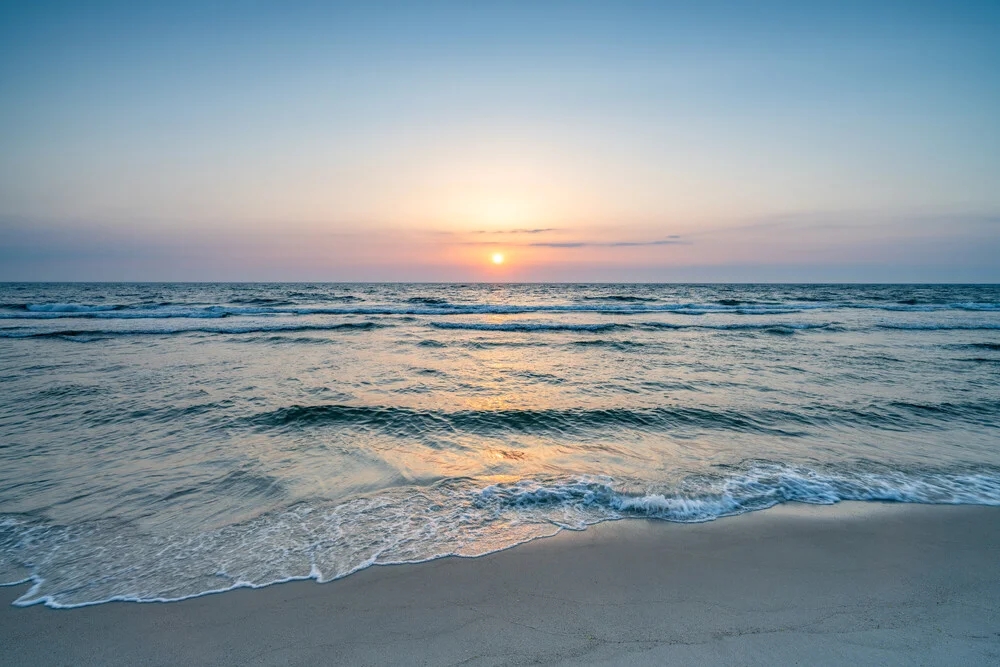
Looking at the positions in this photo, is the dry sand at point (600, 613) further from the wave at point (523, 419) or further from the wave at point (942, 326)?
the wave at point (942, 326)

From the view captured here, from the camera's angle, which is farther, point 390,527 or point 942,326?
point 942,326

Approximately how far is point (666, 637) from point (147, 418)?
9396 millimetres

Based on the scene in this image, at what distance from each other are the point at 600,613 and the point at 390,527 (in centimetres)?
236

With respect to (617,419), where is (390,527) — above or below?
below

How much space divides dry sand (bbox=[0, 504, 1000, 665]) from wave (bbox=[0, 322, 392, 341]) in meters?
Answer: 20.8

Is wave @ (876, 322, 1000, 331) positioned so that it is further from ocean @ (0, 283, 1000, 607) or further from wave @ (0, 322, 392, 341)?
wave @ (0, 322, 392, 341)

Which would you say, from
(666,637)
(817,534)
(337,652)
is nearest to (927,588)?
(817,534)

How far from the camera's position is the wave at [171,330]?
1995cm

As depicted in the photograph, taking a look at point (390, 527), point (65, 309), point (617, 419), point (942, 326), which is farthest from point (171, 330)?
point (942, 326)

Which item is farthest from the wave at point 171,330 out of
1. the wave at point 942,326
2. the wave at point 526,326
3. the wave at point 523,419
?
the wave at point 942,326

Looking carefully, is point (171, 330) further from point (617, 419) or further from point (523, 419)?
point (617, 419)

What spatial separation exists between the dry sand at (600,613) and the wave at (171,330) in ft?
68.1

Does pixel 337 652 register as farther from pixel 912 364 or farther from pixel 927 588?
pixel 912 364

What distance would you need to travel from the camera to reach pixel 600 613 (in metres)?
3.32
